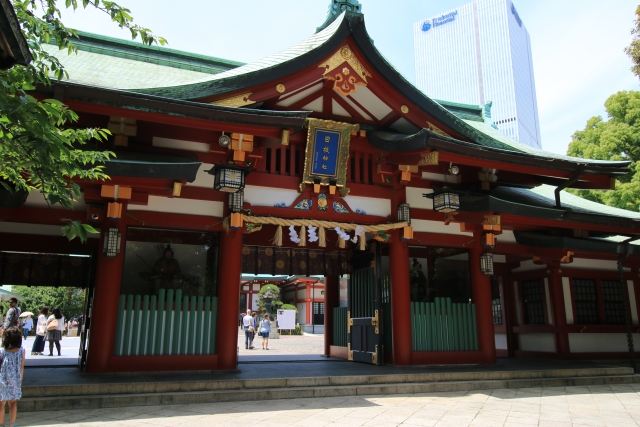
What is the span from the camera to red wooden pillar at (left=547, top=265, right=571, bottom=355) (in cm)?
1400

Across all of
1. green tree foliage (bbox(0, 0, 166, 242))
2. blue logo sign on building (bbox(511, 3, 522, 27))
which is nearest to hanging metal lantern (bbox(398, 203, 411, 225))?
green tree foliage (bbox(0, 0, 166, 242))

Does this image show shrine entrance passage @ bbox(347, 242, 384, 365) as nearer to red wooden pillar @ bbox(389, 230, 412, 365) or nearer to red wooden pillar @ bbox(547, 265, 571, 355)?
red wooden pillar @ bbox(389, 230, 412, 365)

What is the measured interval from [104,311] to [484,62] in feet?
445

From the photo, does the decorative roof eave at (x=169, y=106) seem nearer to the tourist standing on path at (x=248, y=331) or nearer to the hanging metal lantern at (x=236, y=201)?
the hanging metal lantern at (x=236, y=201)

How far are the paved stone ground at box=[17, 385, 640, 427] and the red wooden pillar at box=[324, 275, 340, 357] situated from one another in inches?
246

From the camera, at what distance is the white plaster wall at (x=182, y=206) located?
32.7 ft

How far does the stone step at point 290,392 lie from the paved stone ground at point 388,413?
201 mm

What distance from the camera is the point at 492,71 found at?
128 meters

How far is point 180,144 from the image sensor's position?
10.4m

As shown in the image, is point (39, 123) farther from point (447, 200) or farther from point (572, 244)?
point (572, 244)

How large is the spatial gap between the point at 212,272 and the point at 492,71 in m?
132

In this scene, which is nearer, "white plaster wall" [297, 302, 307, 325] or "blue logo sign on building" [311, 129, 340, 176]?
"blue logo sign on building" [311, 129, 340, 176]

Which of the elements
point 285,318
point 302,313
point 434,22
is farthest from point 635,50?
point 434,22

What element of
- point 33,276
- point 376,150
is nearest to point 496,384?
point 376,150
